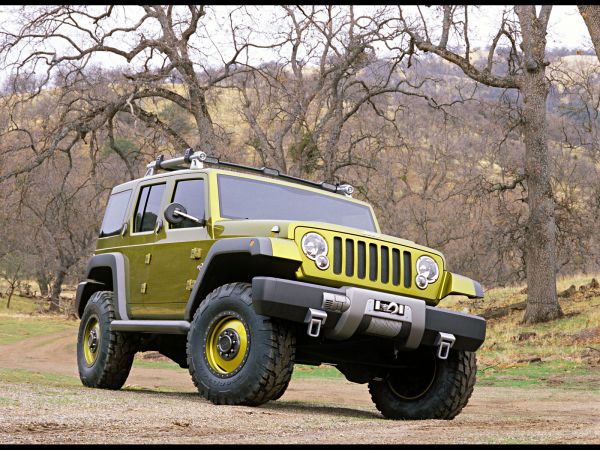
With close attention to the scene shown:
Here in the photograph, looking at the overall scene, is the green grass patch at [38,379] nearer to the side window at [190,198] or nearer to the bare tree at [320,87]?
the side window at [190,198]

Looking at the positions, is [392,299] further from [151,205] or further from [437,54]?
[437,54]

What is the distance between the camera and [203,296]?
8.86 metres

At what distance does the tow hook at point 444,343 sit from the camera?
8.30 m

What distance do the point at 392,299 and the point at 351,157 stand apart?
23.8 m

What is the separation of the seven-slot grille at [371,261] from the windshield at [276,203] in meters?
1.22

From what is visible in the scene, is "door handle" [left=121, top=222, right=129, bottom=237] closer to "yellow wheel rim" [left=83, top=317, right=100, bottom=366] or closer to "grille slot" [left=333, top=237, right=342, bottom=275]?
"yellow wheel rim" [left=83, top=317, right=100, bottom=366]

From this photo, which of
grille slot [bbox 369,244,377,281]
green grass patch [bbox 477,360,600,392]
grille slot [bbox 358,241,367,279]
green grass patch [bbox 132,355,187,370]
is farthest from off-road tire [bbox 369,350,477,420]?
green grass patch [bbox 132,355,187,370]

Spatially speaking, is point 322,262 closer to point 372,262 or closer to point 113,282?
point 372,262

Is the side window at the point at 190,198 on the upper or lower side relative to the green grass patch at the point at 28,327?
upper

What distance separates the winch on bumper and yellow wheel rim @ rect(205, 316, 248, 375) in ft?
1.69

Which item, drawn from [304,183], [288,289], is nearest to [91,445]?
[288,289]

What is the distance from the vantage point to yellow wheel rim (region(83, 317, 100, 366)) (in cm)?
1067

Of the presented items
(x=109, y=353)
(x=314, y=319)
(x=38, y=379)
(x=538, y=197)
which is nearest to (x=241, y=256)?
(x=314, y=319)

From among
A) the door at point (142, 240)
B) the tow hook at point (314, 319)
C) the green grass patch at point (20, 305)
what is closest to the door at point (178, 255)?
the door at point (142, 240)
